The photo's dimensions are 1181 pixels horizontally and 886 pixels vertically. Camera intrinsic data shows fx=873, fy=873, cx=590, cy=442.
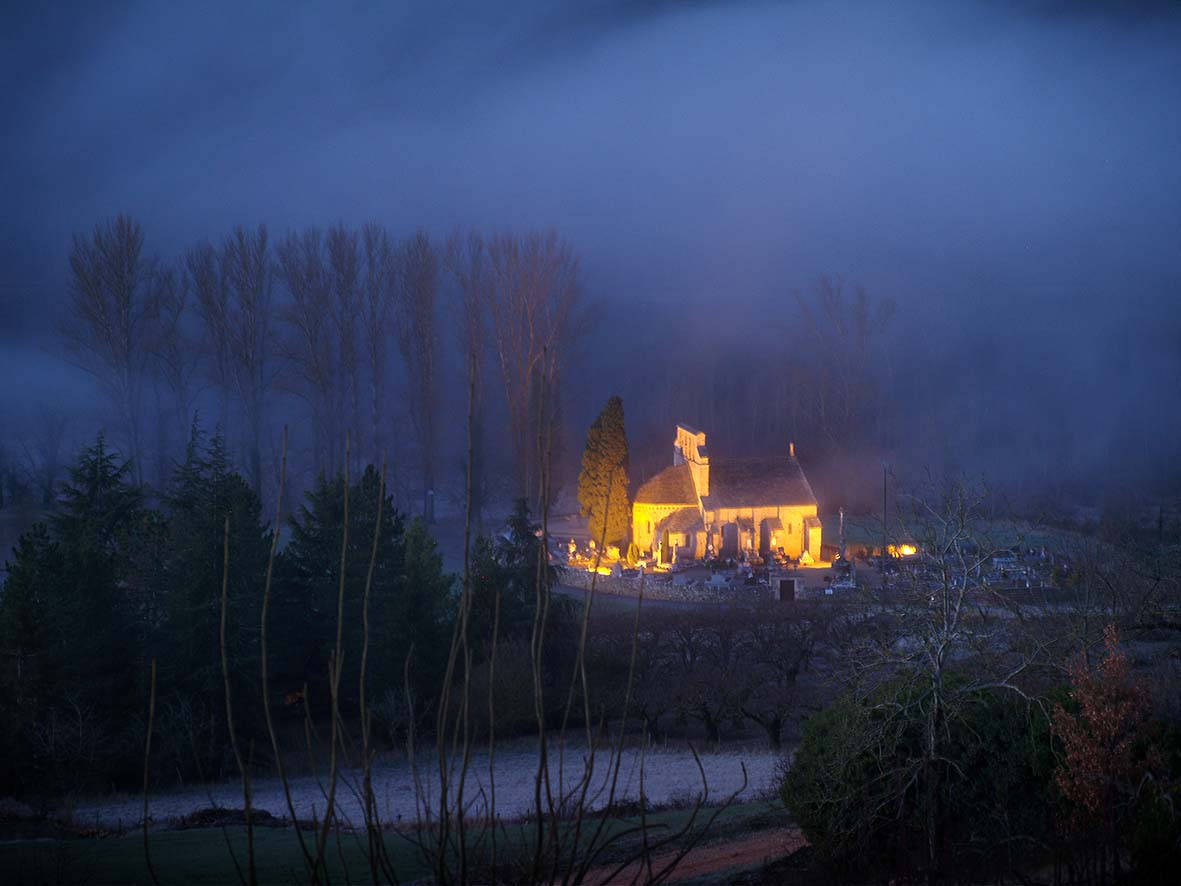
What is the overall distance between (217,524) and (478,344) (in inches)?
693

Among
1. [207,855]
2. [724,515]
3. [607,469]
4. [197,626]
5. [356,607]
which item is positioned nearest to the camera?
[207,855]

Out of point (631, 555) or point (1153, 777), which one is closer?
point (1153, 777)

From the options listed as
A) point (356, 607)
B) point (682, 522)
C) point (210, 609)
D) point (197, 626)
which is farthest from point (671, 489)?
point (197, 626)

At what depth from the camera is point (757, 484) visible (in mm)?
30828

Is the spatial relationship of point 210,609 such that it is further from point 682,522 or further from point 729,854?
point 682,522

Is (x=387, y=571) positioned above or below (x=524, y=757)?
above

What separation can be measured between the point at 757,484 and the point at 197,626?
19.8 metres

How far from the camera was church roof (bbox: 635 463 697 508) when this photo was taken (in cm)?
3052

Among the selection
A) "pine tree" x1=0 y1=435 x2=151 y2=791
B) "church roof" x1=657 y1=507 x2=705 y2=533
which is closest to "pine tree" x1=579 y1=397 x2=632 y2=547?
"church roof" x1=657 y1=507 x2=705 y2=533

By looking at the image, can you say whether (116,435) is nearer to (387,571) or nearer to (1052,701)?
(387,571)

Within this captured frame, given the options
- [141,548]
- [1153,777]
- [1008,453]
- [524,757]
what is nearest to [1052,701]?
[1153,777]

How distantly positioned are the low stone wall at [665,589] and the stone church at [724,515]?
2886 millimetres

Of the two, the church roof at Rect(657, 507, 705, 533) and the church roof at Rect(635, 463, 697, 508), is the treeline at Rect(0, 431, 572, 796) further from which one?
the church roof at Rect(635, 463, 697, 508)

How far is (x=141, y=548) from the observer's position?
62.2ft
